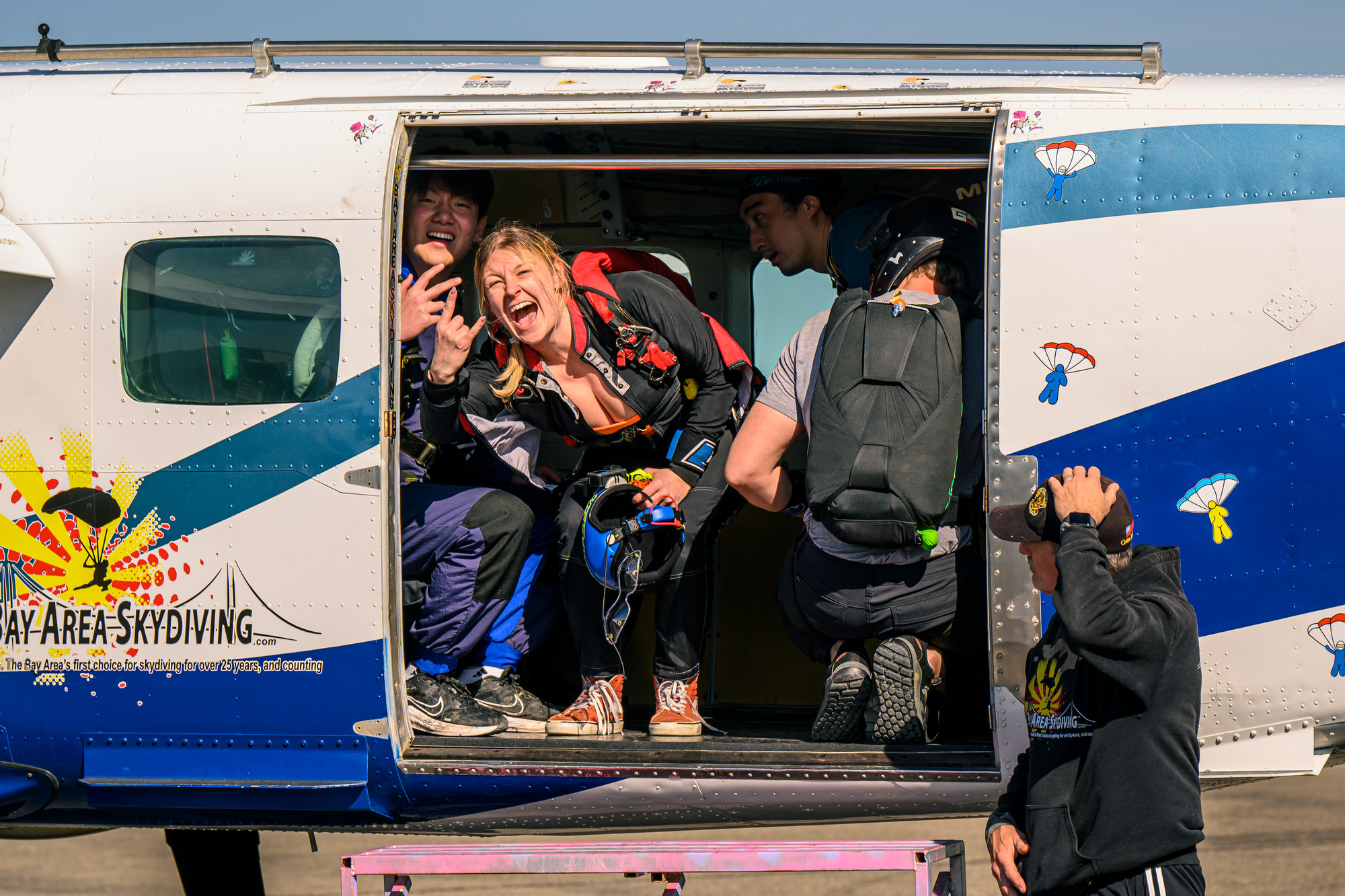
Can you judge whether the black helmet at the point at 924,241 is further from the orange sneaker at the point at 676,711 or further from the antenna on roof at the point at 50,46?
the antenna on roof at the point at 50,46

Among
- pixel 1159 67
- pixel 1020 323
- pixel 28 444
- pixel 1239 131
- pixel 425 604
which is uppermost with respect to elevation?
pixel 1159 67

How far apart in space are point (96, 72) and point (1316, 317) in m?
4.40

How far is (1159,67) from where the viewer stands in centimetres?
391

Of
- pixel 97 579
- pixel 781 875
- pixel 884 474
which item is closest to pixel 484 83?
pixel 884 474

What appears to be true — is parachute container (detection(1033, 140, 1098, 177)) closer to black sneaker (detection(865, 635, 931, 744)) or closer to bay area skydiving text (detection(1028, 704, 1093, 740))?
black sneaker (detection(865, 635, 931, 744))

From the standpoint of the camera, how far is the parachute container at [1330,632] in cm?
348

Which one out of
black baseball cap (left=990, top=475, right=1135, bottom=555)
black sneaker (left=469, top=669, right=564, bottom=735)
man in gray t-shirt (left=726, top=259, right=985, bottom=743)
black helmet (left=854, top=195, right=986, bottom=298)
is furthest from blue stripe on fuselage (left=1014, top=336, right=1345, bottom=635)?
black sneaker (left=469, top=669, right=564, bottom=735)

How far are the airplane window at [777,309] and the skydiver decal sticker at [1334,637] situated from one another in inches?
105

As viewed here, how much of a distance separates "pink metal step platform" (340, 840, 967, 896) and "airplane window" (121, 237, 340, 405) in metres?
1.54

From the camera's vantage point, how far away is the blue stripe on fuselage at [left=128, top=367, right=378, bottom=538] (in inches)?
153

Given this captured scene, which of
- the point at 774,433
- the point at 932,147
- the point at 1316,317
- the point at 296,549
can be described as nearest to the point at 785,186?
the point at 932,147

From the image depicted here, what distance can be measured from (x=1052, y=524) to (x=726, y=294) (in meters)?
3.08

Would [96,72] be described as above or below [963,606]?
above

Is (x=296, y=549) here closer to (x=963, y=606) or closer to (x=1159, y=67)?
(x=963, y=606)
